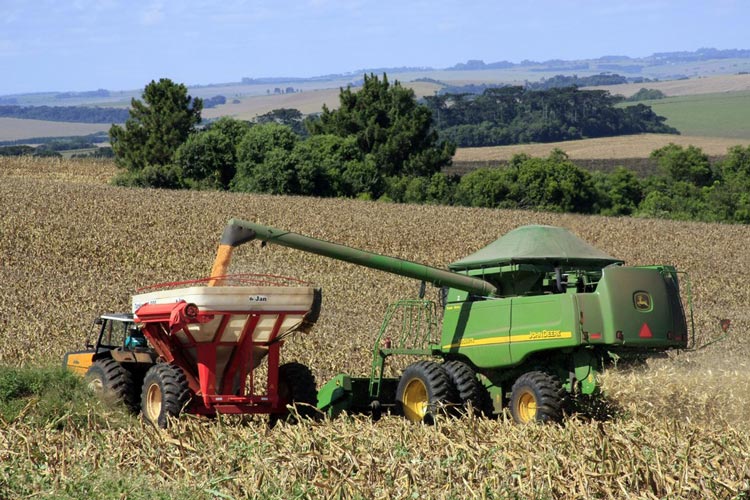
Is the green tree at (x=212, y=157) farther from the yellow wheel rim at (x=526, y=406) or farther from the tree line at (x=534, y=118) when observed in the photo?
the tree line at (x=534, y=118)

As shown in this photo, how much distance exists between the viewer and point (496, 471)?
7.82 metres

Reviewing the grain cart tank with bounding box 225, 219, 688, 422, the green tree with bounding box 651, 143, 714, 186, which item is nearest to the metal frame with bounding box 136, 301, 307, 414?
the grain cart tank with bounding box 225, 219, 688, 422

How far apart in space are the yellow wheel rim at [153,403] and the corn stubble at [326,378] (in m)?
0.35

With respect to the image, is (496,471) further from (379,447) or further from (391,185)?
(391,185)

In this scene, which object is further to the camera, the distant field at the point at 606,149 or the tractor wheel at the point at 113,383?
the distant field at the point at 606,149

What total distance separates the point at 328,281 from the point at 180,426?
64.6 feet

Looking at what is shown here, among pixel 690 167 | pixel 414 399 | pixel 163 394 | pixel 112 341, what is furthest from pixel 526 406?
pixel 690 167

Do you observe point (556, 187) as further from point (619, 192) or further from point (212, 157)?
point (212, 157)

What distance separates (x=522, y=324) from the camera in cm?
1244

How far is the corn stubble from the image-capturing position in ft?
24.9

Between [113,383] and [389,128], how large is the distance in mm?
69337

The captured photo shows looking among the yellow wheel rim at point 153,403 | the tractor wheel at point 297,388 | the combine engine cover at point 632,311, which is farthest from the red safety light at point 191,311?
the combine engine cover at point 632,311

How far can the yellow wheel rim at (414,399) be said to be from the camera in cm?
1324

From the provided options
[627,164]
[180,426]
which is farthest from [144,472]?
[627,164]
